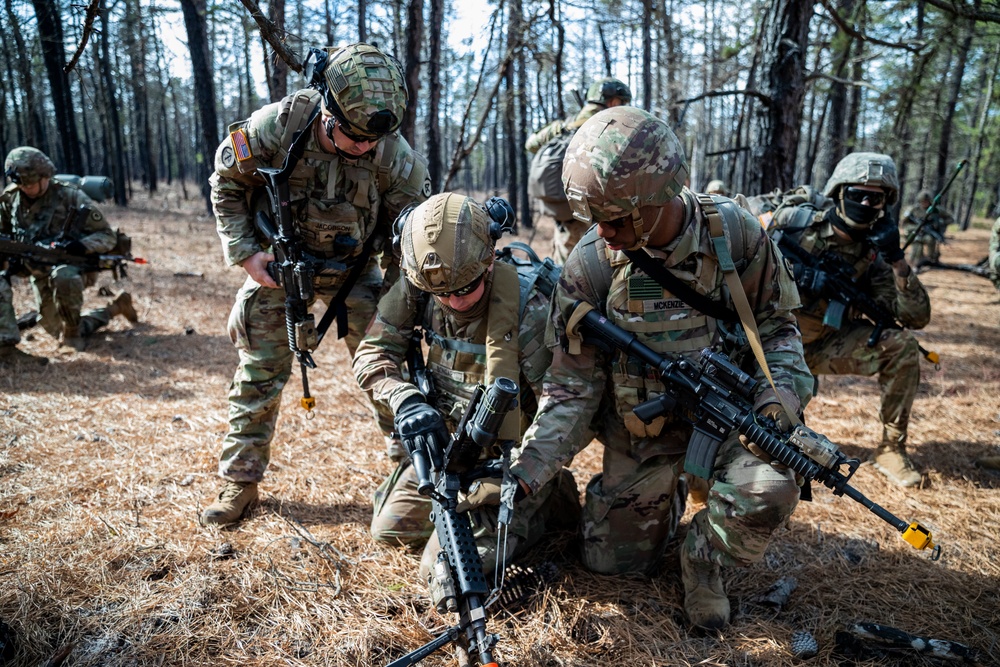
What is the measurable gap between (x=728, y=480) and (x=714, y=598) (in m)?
0.57

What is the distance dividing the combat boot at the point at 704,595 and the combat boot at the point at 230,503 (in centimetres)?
250

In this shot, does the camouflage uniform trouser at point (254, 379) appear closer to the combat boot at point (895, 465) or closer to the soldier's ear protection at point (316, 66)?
the soldier's ear protection at point (316, 66)

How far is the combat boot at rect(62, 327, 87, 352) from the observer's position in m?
6.91

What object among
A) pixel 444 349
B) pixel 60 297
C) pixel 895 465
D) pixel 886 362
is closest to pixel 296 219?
pixel 444 349

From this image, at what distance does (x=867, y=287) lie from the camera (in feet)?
15.9

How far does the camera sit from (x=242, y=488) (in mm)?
3701

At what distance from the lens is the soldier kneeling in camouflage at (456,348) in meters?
2.79

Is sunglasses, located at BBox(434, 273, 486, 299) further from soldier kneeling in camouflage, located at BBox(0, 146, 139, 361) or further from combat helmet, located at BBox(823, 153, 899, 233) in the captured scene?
soldier kneeling in camouflage, located at BBox(0, 146, 139, 361)

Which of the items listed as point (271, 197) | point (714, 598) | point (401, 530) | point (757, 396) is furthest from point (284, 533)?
point (757, 396)

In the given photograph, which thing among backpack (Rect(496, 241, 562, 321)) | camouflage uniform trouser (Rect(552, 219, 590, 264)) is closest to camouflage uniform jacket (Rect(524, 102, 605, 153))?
camouflage uniform trouser (Rect(552, 219, 590, 264))

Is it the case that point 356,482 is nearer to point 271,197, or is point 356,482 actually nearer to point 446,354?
point 446,354

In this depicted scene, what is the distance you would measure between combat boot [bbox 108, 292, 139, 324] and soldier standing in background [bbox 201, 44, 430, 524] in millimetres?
4728

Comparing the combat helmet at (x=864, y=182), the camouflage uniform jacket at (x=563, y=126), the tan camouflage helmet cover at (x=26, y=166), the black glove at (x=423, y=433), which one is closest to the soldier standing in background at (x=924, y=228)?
the combat helmet at (x=864, y=182)

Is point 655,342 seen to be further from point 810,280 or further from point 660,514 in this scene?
point 810,280
